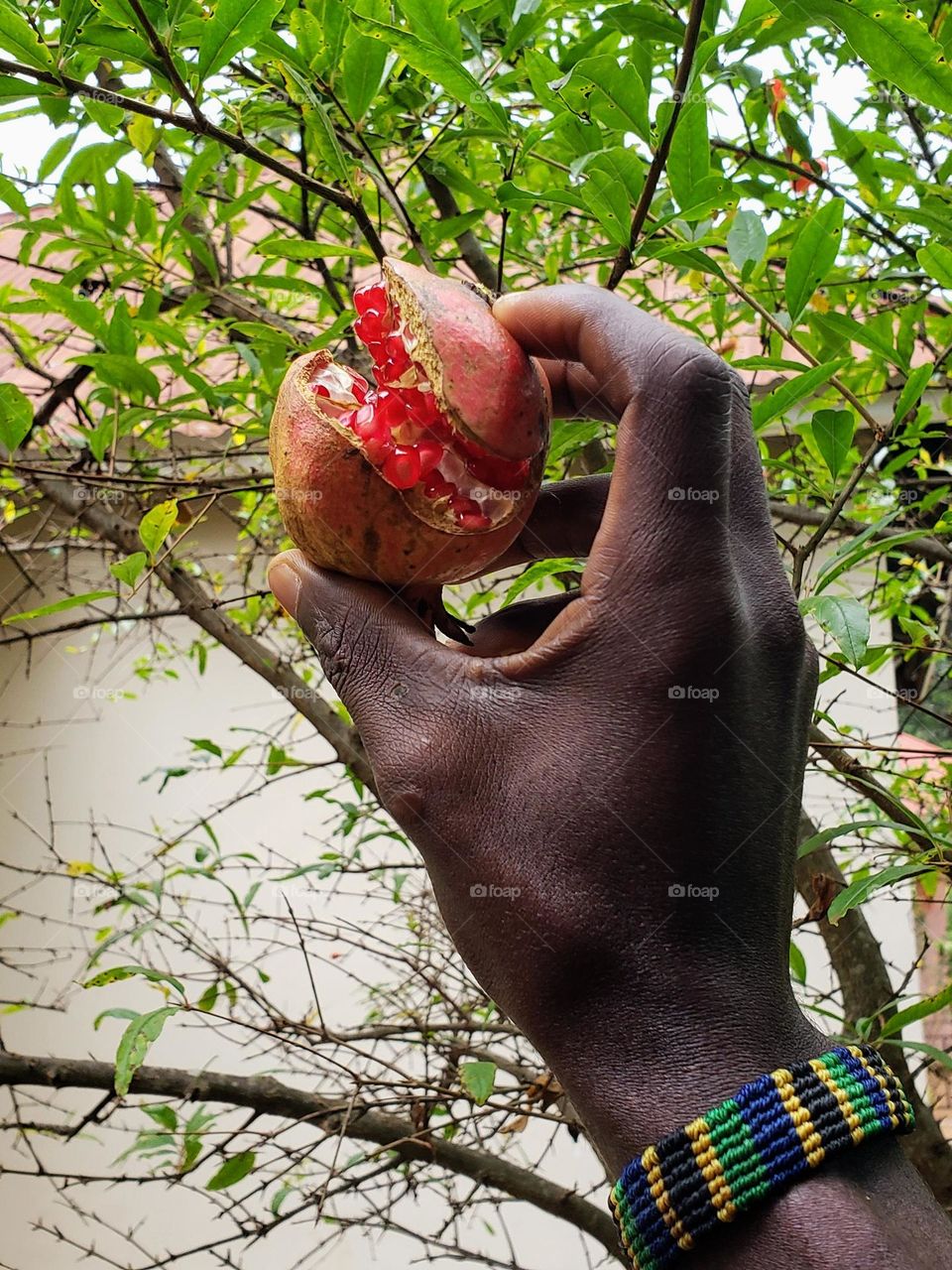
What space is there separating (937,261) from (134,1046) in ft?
3.76

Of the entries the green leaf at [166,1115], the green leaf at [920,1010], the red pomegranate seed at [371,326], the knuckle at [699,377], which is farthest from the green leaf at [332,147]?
the green leaf at [166,1115]

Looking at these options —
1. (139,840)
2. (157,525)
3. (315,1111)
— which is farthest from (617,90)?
(139,840)

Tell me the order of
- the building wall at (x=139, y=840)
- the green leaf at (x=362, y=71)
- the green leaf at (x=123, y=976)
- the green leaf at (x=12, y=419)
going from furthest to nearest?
1. the building wall at (x=139, y=840)
2. the green leaf at (x=123, y=976)
3. the green leaf at (x=12, y=419)
4. the green leaf at (x=362, y=71)

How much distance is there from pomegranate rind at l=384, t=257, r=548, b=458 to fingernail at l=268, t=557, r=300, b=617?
201 millimetres

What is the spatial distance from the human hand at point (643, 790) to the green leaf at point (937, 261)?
371mm

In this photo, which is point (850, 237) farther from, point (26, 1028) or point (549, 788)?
point (26, 1028)

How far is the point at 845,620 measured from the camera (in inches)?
35.4

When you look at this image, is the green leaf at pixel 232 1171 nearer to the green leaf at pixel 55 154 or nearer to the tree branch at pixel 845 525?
the tree branch at pixel 845 525

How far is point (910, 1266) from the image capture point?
624 millimetres

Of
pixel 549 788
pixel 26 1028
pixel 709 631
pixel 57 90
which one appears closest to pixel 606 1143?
pixel 549 788

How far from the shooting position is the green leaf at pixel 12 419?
3.77ft

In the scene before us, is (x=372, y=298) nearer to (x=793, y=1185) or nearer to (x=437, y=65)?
(x=437, y=65)

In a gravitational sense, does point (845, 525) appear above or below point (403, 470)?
above

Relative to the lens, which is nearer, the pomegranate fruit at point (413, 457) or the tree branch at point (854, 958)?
the pomegranate fruit at point (413, 457)
